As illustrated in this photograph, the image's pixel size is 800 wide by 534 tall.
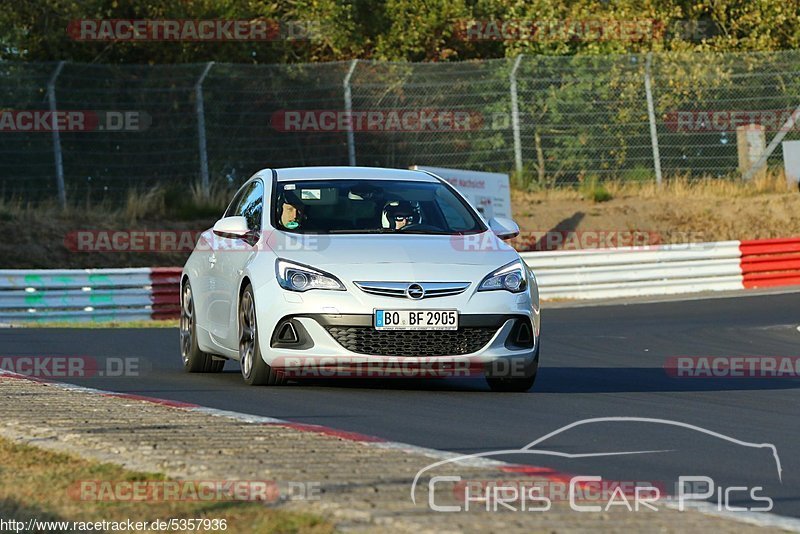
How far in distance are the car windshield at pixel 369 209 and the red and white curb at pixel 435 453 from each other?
5.97 ft

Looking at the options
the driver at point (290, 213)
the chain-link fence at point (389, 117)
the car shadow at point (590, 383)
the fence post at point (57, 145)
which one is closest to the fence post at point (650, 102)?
the chain-link fence at point (389, 117)

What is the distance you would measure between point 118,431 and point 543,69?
21385mm

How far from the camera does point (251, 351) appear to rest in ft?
33.7

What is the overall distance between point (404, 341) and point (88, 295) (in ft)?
43.4

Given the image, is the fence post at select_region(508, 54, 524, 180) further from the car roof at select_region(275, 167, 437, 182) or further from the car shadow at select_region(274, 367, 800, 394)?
the car roof at select_region(275, 167, 437, 182)

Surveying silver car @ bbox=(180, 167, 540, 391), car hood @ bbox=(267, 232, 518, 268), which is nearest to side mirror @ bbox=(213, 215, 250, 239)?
silver car @ bbox=(180, 167, 540, 391)

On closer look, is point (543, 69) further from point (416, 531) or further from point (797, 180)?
point (416, 531)

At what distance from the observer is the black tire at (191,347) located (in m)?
11.8

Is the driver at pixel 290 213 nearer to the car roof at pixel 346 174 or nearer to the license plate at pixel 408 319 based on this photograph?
the car roof at pixel 346 174

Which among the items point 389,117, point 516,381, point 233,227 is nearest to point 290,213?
point 233,227

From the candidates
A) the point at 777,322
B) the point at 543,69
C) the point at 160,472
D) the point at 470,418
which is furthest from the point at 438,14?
the point at 160,472

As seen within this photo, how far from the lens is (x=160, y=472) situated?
240 inches

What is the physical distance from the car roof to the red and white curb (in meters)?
2.25

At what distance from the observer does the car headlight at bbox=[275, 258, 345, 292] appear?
9766mm
